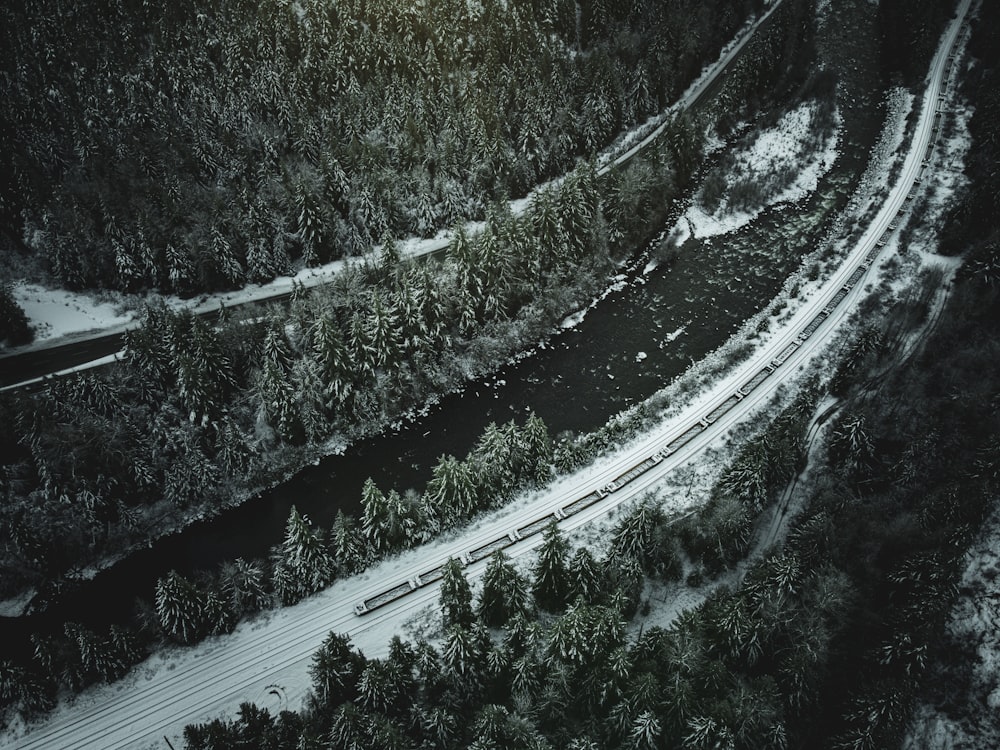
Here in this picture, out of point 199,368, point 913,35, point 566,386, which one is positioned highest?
point 913,35

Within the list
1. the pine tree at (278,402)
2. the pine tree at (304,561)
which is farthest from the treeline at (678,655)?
the pine tree at (278,402)

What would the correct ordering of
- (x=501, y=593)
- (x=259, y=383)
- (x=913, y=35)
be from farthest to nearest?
(x=913, y=35) < (x=259, y=383) < (x=501, y=593)

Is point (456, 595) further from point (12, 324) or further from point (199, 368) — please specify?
point (12, 324)

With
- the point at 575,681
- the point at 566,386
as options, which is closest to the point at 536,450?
the point at 566,386

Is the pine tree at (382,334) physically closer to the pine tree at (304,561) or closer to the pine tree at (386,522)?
the pine tree at (386,522)

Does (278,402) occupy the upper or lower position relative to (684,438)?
upper

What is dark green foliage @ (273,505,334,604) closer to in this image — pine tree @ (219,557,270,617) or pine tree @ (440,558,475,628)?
pine tree @ (219,557,270,617)

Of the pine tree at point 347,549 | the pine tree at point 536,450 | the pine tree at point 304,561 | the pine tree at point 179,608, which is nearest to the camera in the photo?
the pine tree at point 179,608
